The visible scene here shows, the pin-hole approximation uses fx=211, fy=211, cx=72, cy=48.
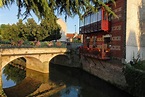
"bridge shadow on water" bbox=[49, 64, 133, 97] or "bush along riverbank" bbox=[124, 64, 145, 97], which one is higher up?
"bush along riverbank" bbox=[124, 64, 145, 97]

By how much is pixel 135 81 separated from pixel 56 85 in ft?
32.6

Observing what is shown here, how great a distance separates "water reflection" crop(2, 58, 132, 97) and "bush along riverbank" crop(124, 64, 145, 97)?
1.33 meters

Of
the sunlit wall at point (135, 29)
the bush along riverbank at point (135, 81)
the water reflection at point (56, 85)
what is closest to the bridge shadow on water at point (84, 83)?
the water reflection at point (56, 85)

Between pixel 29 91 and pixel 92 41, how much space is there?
10.9 metres

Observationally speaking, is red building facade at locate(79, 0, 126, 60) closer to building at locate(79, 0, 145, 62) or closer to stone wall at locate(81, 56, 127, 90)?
building at locate(79, 0, 145, 62)

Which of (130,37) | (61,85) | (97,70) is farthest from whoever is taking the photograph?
(97,70)

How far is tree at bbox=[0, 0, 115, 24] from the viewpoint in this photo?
167 inches

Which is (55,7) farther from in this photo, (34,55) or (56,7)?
(34,55)

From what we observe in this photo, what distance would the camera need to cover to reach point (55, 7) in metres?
4.64

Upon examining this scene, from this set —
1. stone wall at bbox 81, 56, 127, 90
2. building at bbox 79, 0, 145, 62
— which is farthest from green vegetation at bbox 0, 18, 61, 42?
building at bbox 79, 0, 145, 62

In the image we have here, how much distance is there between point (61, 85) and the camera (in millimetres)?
22766

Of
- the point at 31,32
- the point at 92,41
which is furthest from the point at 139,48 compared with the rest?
the point at 31,32

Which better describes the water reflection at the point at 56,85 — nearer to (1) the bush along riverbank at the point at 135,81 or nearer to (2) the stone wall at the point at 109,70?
(2) the stone wall at the point at 109,70

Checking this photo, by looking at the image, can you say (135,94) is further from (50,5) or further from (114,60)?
(50,5)
